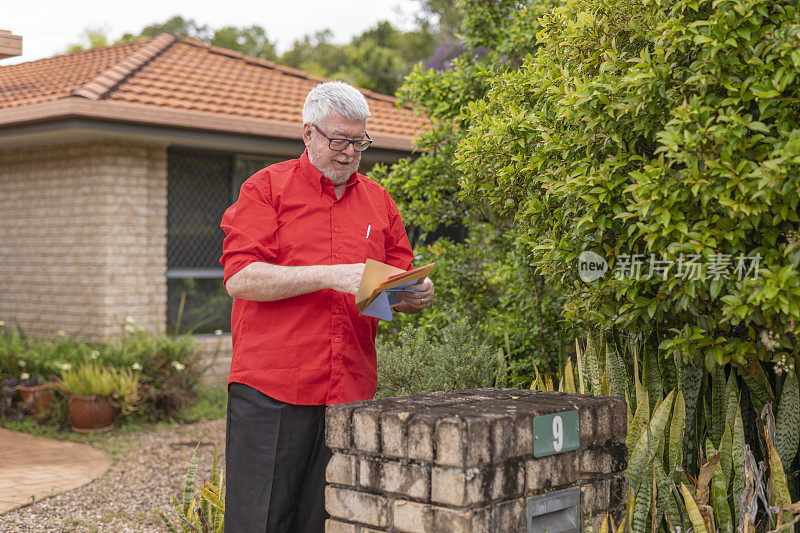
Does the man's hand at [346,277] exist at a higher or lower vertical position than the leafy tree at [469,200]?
lower

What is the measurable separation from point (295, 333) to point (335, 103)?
0.83 meters

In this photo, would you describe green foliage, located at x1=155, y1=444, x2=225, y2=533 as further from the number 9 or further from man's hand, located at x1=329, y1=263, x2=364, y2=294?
the number 9

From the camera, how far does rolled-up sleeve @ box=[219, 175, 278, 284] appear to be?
111 inches

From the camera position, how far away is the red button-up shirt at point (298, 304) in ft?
9.56

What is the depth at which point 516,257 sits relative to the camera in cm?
541

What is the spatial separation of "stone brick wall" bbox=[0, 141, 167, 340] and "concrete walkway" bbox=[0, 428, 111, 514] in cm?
173

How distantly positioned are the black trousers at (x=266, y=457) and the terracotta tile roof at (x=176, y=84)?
6096 mm

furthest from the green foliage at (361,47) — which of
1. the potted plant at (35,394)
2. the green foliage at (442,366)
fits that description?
the green foliage at (442,366)

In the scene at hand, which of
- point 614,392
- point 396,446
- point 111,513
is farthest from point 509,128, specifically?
point 111,513

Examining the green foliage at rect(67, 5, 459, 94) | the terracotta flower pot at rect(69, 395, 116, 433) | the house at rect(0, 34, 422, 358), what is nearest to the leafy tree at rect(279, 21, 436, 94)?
the green foliage at rect(67, 5, 459, 94)

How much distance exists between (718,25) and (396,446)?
1.69 metres

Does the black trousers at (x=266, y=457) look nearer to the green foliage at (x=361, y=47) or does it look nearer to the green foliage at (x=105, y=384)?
the green foliage at (x=105, y=384)

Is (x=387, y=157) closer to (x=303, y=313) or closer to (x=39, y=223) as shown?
(x=39, y=223)

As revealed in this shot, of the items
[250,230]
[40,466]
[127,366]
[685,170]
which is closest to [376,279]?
[250,230]
